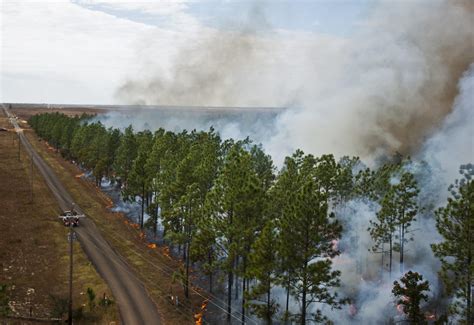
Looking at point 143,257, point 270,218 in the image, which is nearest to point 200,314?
point 270,218

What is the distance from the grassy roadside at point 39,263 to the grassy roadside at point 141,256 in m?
4.62

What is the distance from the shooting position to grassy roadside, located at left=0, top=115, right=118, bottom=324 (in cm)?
3675

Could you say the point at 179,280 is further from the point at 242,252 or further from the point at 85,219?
the point at 85,219

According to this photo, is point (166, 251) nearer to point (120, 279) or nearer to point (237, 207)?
point (120, 279)

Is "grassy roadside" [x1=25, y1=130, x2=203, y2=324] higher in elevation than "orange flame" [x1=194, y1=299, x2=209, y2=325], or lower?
higher

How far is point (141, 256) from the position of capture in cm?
5141

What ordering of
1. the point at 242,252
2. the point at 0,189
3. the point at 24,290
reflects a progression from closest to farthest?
the point at 242,252, the point at 24,290, the point at 0,189

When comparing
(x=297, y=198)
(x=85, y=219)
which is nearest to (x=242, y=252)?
(x=297, y=198)

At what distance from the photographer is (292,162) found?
50.8 meters

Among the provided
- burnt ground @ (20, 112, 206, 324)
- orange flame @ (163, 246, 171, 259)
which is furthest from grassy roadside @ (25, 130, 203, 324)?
orange flame @ (163, 246, 171, 259)

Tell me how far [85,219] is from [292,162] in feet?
118

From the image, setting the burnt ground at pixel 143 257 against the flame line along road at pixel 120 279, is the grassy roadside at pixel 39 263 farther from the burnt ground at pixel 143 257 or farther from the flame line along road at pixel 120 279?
the burnt ground at pixel 143 257

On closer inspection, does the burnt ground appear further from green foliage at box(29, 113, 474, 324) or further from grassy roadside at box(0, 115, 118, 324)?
grassy roadside at box(0, 115, 118, 324)

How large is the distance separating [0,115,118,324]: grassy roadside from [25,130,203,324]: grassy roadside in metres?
4.62
